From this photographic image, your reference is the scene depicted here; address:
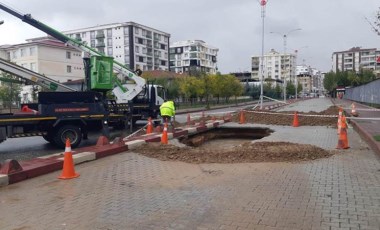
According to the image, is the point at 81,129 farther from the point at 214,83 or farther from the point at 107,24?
the point at 107,24

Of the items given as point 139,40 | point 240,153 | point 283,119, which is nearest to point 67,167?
point 240,153

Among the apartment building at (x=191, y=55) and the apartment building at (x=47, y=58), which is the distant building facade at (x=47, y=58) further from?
the apartment building at (x=191, y=55)

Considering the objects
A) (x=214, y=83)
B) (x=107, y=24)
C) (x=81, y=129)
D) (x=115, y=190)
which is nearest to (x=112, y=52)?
(x=107, y=24)

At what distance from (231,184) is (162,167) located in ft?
7.53

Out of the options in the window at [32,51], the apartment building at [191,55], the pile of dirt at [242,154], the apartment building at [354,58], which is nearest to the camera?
the pile of dirt at [242,154]

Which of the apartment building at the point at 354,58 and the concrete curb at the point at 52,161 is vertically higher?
the apartment building at the point at 354,58

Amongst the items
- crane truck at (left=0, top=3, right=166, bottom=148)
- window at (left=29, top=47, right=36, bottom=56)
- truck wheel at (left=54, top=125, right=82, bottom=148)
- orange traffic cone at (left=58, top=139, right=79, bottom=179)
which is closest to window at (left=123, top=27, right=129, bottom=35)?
window at (left=29, top=47, right=36, bottom=56)

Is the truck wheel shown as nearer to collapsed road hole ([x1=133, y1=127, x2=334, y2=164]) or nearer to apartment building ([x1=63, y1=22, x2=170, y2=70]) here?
collapsed road hole ([x1=133, y1=127, x2=334, y2=164])

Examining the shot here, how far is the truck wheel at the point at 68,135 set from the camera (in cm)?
1249

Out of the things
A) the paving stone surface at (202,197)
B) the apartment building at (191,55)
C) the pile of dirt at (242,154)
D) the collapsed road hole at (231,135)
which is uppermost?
the apartment building at (191,55)

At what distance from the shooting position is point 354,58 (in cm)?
17438

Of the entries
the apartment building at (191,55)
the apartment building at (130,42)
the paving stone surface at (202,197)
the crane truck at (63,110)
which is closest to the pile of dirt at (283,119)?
the crane truck at (63,110)

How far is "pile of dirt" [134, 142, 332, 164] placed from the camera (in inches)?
362

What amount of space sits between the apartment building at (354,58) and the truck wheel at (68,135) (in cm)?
16250
